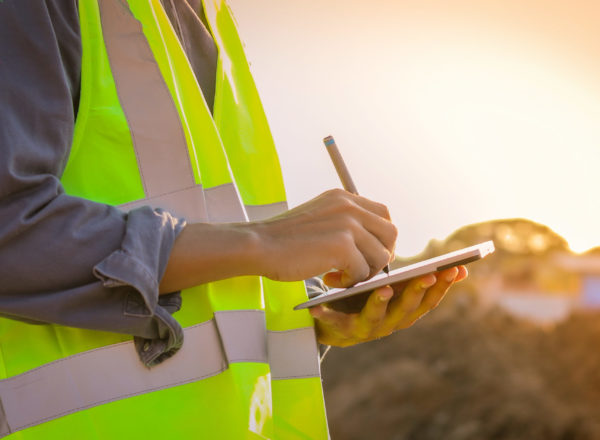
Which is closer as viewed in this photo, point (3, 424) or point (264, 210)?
point (3, 424)

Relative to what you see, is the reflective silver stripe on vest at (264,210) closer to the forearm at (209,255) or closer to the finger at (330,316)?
the finger at (330,316)

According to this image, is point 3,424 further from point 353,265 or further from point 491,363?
point 491,363

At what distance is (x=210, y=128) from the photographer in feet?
4.80

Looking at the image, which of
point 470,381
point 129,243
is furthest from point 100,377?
point 470,381

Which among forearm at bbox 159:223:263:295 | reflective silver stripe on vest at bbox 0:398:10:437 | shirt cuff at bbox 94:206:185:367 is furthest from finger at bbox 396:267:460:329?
reflective silver stripe on vest at bbox 0:398:10:437

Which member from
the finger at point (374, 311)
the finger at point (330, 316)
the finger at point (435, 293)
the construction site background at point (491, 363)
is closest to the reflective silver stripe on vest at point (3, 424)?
the finger at point (330, 316)

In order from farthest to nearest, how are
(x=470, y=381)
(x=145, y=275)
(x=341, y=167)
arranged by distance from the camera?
(x=470, y=381) < (x=341, y=167) < (x=145, y=275)

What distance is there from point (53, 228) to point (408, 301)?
862 mm

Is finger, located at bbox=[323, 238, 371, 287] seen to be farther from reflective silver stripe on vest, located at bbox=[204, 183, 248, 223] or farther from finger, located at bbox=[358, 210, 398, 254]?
reflective silver stripe on vest, located at bbox=[204, 183, 248, 223]

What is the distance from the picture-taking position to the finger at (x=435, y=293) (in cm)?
155

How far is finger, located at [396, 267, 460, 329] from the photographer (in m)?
1.55

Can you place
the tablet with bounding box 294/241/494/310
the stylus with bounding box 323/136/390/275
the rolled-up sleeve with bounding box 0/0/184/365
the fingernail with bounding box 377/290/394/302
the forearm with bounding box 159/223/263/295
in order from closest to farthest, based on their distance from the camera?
the rolled-up sleeve with bounding box 0/0/184/365
the forearm with bounding box 159/223/263/295
the tablet with bounding box 294/241/494/310
the fingernail with bounding box 377/290/394/302
the stylus with bounding box 323/136/390/275

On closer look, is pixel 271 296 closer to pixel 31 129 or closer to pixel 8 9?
pixel 31 129

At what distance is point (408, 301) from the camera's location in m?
1.60
